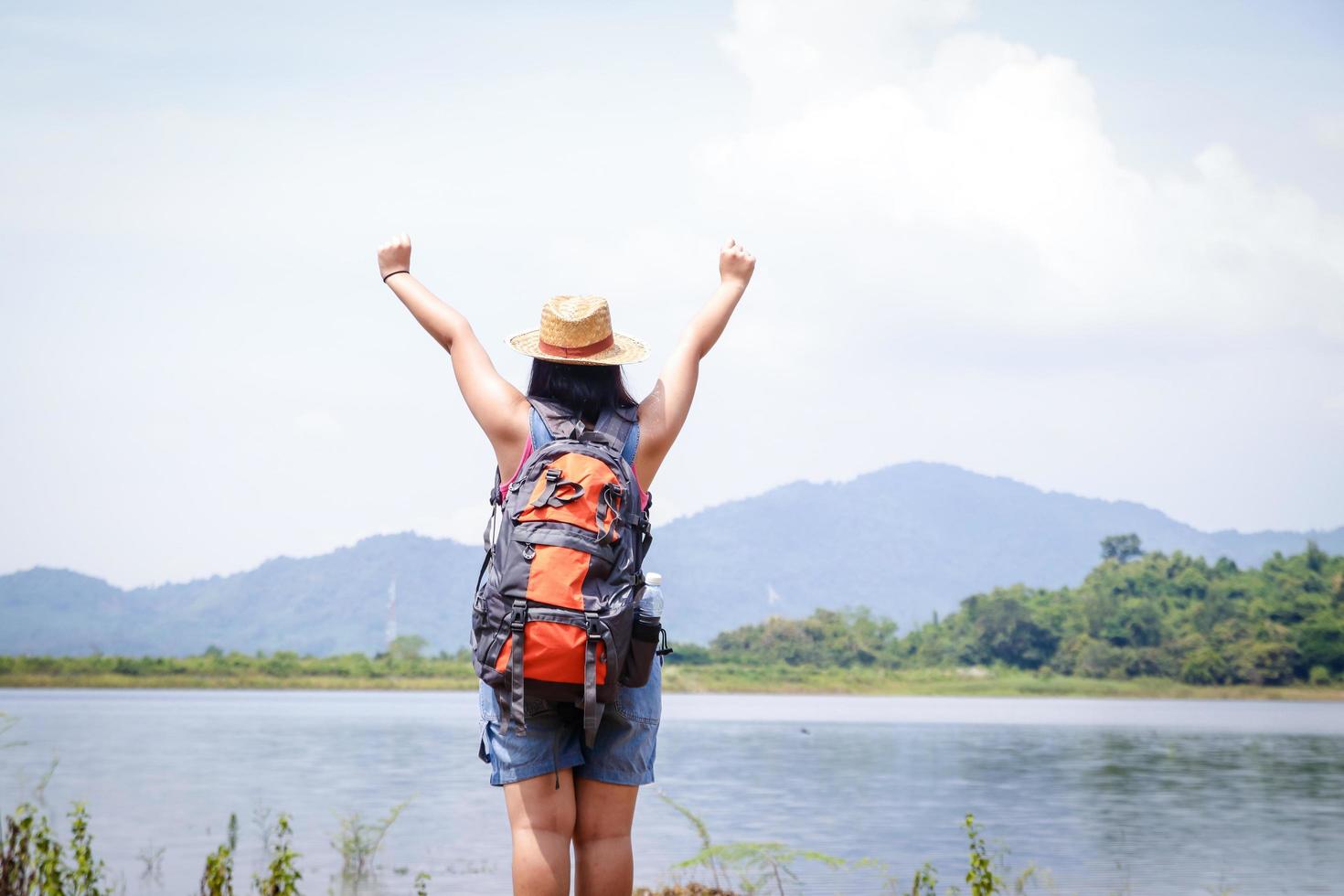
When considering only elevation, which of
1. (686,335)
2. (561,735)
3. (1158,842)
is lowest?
(1158,842)

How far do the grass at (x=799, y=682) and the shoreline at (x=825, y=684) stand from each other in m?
0.05

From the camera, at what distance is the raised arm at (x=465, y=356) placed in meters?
3.09

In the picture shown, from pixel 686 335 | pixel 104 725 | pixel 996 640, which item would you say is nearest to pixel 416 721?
pixel 104 725

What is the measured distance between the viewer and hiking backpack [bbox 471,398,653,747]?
280 centimetres

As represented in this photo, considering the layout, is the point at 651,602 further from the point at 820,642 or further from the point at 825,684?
the point at 820,642

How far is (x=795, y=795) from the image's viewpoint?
17125mm

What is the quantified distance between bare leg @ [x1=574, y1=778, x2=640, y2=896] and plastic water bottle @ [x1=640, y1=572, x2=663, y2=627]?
1.27 ft

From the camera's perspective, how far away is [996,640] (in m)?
82.8

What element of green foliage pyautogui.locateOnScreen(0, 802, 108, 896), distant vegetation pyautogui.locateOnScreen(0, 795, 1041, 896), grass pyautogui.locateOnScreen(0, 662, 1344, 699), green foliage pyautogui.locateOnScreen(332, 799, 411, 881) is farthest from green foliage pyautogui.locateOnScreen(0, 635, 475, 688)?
green foliage pyautogui.locateOnScreen(0, 802, 108, 896)

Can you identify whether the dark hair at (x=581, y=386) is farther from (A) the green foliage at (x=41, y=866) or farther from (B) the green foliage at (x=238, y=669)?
(B) the green foliage at (x=238, y=669)

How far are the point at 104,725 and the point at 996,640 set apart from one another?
60868 millimetres

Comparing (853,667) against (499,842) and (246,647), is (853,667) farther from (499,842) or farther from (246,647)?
(246,647)

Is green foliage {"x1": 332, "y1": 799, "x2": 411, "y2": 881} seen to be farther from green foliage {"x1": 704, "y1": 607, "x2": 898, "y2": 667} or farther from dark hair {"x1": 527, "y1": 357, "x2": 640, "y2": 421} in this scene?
green foliage {"x1": 704, "y1": 607, "x2": 898, "y2": 667}

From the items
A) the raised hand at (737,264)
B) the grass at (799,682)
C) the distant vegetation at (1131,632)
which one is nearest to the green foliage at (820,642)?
the distant vegetation at (1131,632)
